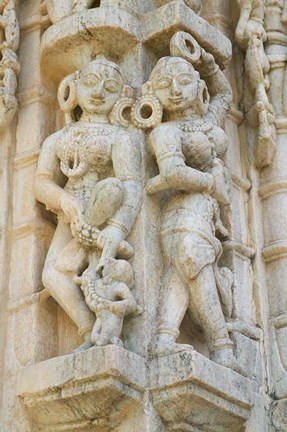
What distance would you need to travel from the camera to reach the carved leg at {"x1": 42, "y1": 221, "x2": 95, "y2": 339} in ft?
14.6

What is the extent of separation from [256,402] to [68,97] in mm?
1894

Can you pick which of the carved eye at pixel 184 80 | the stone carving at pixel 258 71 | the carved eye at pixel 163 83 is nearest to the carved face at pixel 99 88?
the carved eye at pixel 163 83

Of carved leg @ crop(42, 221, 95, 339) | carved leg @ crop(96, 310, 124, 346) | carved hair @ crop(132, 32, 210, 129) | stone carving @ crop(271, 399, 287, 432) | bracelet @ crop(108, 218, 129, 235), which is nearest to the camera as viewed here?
carved leg @ crop(96, 310, 124, 346)

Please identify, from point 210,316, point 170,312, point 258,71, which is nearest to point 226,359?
point 210,316

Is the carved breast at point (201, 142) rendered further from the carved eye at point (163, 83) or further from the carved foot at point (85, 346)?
the carved foot at point (85, 346)

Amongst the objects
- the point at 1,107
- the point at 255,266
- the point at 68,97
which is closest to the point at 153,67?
the point at 68,97

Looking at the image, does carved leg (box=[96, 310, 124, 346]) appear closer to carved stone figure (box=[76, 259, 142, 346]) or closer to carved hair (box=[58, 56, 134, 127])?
carved stone figure (box=[76, 259, 142, 346])

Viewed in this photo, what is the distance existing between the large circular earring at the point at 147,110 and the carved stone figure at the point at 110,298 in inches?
33.4

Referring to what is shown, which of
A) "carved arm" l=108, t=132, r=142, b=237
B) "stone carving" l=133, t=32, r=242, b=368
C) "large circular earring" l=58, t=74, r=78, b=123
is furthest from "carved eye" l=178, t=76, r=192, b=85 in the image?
"large circular earring" l=58, t=74, r=78, b=123

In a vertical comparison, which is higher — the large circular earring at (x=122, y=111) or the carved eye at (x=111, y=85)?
the carved eye at (x=111, y=85)

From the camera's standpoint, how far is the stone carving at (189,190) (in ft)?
14.9

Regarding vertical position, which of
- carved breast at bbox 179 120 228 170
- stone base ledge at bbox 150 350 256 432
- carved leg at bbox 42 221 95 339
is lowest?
stone base ledge at bbox 150 350 256 432

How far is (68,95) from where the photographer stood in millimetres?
5055

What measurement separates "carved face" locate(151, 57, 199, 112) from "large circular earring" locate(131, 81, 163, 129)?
0.03 m
